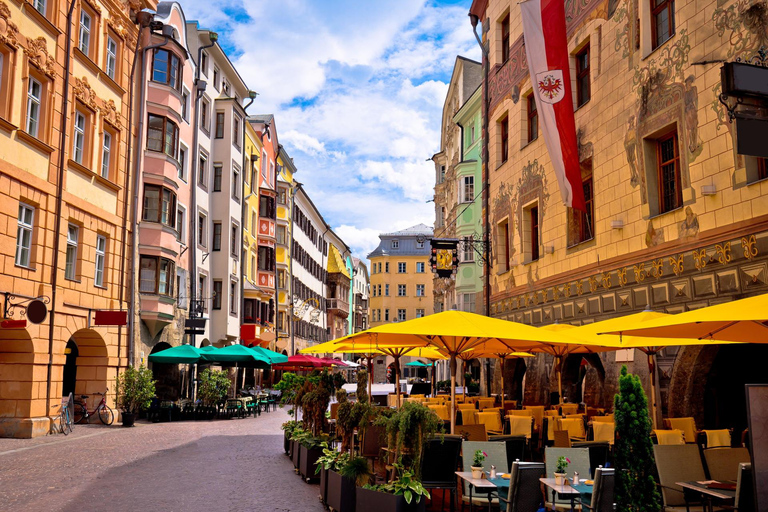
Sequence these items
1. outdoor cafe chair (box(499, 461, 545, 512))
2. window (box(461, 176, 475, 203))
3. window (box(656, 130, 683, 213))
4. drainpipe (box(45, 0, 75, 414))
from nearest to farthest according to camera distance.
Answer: outdoor cafe chair (box(499, 461, 545, 512)) → window (box(656, 130, 683, 213)) → drainpipe (box(45, 0, 75, 414)) → window (box(461, 176, 475, 203))

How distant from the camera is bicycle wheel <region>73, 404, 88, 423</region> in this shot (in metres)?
23.4

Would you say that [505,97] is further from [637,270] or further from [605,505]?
[605,505]

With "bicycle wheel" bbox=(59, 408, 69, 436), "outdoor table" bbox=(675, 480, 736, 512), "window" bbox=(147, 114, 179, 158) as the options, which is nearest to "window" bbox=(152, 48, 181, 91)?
"window" bbox=(147, 114, 179, 158)

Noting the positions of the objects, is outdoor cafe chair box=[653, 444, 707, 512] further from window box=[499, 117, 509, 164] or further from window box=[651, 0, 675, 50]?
window box=[499, 117, 509, 164]

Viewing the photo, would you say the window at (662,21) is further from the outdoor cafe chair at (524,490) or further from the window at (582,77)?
the outdoor cafe chair at (524,490)

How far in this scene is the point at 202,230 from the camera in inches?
1415

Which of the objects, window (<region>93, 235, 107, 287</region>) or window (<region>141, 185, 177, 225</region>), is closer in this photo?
window (<region>93, 235, 107, 287</region>)

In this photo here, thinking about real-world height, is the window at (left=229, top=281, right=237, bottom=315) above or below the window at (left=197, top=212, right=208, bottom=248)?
below

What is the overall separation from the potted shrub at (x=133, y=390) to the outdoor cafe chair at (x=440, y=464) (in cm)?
1668

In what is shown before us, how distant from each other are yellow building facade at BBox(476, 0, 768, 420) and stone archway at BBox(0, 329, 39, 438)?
14.0 metres

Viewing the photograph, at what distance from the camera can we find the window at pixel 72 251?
70.2 ft

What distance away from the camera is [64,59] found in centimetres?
2069

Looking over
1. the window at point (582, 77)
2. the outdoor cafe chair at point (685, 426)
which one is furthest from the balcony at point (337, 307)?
the outdoor cafe chair at point (685, 426)

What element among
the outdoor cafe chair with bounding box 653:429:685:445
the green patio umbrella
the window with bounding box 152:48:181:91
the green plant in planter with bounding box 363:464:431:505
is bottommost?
the green plant in planter with bounding box 363:464:431:505
